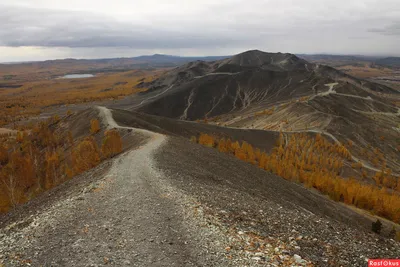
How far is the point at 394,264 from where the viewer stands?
13039mm

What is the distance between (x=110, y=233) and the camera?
13977 millimetres

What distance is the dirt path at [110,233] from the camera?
11.9 metres

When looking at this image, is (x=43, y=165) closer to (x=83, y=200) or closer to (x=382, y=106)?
(x=83, y=200)

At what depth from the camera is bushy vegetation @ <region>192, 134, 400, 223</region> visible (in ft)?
156

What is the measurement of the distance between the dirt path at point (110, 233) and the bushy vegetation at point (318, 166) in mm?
40047

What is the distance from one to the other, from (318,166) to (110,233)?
65.4m

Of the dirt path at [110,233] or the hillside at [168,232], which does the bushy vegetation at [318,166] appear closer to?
the hillside at [168,232]

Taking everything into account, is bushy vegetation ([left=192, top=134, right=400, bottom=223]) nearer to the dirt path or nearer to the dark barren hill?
the dark barren hill

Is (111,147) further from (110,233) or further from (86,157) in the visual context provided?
(110,233)

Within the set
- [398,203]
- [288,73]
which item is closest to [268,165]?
[398,203]

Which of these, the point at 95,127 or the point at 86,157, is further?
the point at 95,127

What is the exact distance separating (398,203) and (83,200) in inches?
1975

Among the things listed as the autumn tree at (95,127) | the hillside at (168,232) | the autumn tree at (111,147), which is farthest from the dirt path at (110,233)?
the autumn tree at (95,127)

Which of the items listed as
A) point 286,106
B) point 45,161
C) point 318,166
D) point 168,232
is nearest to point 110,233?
point 168,232
